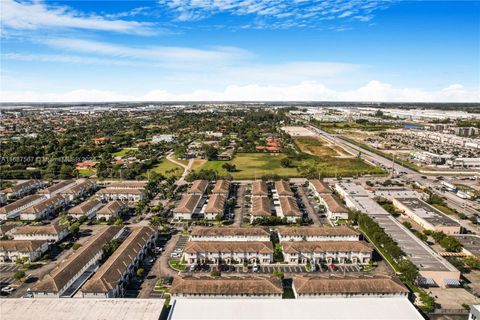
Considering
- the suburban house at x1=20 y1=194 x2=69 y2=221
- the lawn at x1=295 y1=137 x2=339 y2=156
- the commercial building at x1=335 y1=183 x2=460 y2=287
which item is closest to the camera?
the commercial building at x1=335 y1=183 x2=460 y2=287

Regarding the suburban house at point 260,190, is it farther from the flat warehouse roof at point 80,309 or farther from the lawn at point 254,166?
the flat warehouse roof at point 80,309

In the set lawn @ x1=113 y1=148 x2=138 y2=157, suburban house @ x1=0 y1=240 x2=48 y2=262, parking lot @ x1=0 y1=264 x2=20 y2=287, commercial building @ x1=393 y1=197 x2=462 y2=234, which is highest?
lawn @ x1=113 y1=148 x2=138 y2=157

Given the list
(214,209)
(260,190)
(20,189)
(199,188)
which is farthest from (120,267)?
(20,189)

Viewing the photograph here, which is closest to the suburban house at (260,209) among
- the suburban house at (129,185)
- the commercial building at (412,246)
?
the commercial building at (412,246)

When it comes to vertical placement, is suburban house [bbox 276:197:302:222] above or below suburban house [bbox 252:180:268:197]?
below

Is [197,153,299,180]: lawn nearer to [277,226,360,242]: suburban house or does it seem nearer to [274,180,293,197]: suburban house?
[274,180,293,197]: suburban house

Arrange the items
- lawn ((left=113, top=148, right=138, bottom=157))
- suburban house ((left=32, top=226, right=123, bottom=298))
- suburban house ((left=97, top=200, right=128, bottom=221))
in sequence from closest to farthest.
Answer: suburban house ((left=32, top=226, right=123, bottom=298)) < suburban house ((left=97, top=200, right=128, bottom=221)) < lawn ((left=113, top=148, right=138, bottom=157))

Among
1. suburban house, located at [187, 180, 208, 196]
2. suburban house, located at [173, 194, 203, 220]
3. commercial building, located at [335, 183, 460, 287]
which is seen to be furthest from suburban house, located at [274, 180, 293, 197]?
suburban house, located at [173, 194, 203, 220]
